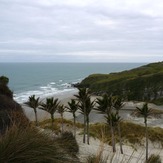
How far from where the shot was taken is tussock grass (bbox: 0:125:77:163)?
18.5 feet

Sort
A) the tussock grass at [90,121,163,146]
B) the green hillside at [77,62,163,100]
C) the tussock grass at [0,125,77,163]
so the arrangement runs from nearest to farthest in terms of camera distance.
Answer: the tussock grass at [0,125,77,163] < the tussock grass at [90,121,163,146] < the green hillside at [77,62,163,100]

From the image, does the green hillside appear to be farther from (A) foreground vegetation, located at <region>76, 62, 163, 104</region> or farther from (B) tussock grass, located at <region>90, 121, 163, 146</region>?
(B) tussock grass, located at <region>90, 121, 163, 146</region>

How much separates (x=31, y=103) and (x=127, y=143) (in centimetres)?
1553

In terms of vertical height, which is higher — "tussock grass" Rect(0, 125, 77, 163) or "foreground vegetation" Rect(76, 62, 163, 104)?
"tussock grass" Rect(0, 125, 77, 163)

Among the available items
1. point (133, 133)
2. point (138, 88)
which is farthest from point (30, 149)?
point (138, 88)

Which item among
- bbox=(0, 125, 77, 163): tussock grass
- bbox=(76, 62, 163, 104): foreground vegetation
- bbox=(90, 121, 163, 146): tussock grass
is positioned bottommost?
bbox=(90, 121, 163, 146): tussock grass

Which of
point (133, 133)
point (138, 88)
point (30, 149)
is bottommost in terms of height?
point (133, 133)

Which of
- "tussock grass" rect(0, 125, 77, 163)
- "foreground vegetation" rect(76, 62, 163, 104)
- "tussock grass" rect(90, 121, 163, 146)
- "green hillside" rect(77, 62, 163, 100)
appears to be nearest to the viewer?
"tussock grass" rect(0, 125, 77, 163)

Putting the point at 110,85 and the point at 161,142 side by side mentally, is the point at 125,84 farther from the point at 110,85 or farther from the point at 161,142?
the point at 161,142

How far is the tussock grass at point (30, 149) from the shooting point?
564cm

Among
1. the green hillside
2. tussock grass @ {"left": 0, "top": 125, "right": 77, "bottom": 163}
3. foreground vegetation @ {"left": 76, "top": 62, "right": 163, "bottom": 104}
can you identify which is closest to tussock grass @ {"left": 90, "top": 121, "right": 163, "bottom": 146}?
tussock grass @ {"left": 0, "top": 125, "right": 77, "bottom": 163}

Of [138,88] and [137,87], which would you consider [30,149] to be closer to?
[138,88]

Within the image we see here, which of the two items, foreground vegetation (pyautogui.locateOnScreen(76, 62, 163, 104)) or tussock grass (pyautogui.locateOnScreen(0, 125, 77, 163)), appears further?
foreground vegetation (pyautogui.locateOnScreen(76, 62, 163, 104))

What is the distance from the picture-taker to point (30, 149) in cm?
587
